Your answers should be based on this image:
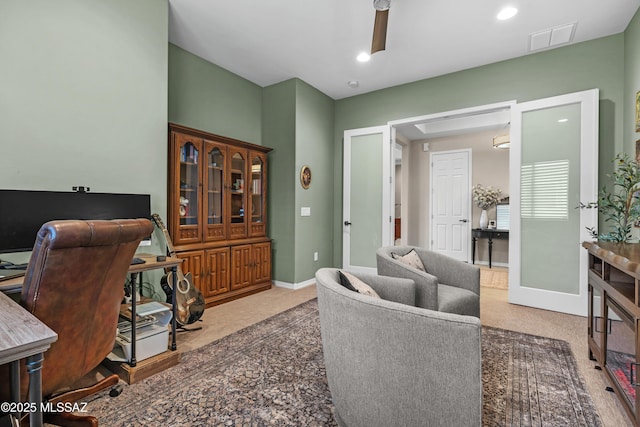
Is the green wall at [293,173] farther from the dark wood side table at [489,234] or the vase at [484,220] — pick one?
the vase at [484,220]

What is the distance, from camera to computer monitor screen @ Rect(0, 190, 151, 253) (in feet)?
5.87

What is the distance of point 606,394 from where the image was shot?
1.77 metres

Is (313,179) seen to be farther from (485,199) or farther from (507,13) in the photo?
(485,199)

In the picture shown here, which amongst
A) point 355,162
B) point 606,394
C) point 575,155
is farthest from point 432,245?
point 606,394

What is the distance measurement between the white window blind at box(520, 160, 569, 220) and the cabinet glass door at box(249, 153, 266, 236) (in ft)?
10.4

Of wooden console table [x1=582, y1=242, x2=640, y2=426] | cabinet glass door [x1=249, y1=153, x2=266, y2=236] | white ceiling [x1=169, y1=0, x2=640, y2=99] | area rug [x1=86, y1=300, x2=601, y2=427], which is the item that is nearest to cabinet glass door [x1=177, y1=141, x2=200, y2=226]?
cabinet glass door [x1=249, y1=153, x2=266, y2=236]

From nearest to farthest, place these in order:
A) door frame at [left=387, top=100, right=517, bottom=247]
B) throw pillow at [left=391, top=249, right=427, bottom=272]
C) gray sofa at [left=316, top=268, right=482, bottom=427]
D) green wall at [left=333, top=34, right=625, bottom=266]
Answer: gray sofa at [left=316, top=268, right=482, bottom=427] < throw pillow at [left=391, top=249, right=427, bottom=272] < green wall at [left=333, top=34, right=625, bottom=266] < door frame at [left=387, top=100, right=517, bottom=247]

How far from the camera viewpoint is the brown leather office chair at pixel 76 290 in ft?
3.64

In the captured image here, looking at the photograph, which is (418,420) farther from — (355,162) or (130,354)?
(355,162)

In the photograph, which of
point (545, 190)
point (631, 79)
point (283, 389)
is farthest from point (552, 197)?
point (283, 389)

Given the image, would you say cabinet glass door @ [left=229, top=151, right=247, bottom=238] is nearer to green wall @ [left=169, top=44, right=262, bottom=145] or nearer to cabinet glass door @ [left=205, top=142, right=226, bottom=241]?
cabinet glass door @ [left=205, top=142, right=226, bottom=241]

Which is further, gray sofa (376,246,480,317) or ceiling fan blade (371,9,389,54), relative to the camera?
ceiling fan blade (371,9,389,54)

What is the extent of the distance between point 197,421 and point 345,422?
2.46 feet

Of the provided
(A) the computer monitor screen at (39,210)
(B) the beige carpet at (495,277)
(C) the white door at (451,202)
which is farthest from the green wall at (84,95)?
(C) the white door at (451,202)
